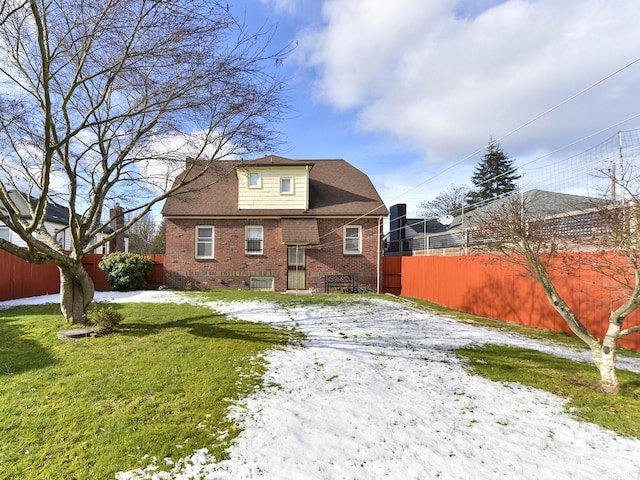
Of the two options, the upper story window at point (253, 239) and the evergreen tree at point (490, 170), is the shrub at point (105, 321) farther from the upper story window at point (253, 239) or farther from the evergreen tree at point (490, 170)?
the evergreen tree at point (490, 170)

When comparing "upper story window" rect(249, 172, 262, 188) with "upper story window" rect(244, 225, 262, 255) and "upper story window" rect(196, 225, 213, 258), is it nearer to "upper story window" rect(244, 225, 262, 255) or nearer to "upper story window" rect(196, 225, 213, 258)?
"upper story window" rect(244, 225, 262, 255)

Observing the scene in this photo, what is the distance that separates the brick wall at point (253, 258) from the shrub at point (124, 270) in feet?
3.95

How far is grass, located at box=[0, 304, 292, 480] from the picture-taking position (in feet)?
9.80

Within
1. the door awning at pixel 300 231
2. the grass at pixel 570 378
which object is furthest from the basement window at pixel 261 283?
the grass at pixel 570 378

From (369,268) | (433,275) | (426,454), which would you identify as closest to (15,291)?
(369,268)

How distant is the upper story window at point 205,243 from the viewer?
15.9 meters

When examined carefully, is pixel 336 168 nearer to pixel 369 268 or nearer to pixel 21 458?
pixel 369 268

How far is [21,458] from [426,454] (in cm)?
372

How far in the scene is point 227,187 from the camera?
1720 centimetres

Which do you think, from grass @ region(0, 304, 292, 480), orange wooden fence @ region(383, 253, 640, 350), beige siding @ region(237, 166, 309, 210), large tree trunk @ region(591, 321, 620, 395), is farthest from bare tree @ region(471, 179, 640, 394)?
beige siding @ region(237, 166, 309, 210)

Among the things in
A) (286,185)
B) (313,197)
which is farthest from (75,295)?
(313,197)

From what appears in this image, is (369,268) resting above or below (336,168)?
below

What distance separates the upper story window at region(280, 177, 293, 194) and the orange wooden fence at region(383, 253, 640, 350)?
268 inches

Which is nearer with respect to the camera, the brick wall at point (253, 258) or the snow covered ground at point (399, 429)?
the snow covered ground at point (399, 429)
